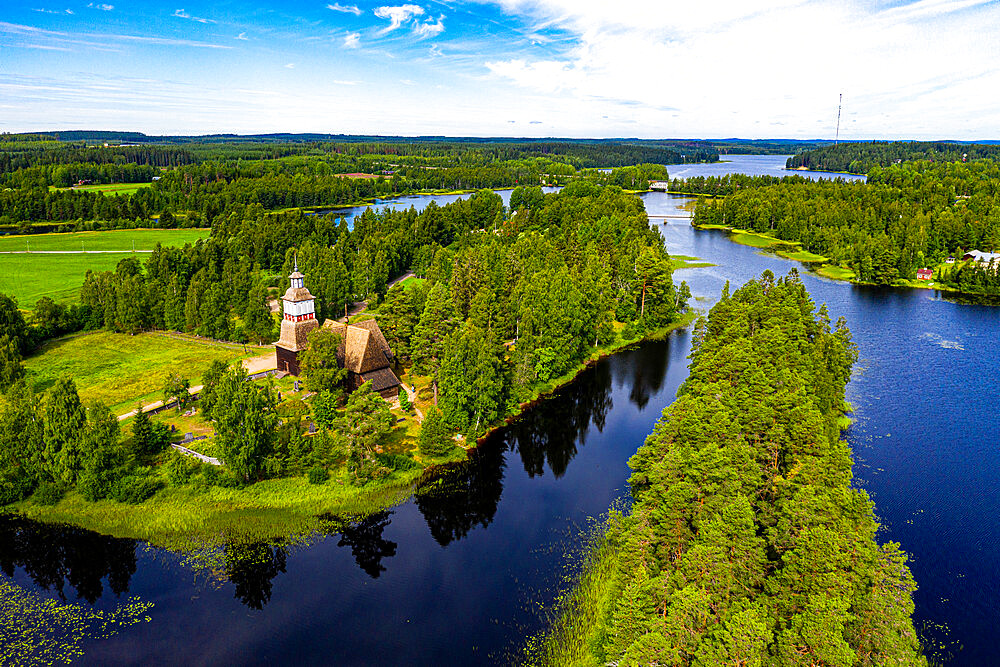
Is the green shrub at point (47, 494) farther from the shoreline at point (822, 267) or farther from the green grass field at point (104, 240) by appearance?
the shoreline at point (822, 267)

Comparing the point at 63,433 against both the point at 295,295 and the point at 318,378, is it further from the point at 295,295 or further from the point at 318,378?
the point at 295,295

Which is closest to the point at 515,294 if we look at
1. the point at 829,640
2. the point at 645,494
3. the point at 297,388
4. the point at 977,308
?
the point at 297,388

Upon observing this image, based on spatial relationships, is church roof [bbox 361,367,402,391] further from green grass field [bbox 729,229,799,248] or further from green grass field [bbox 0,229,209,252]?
green grass field [bbox 729,229,799,248]

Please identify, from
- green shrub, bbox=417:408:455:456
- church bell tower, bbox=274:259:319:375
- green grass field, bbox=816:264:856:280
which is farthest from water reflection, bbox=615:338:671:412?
green grass field, bbox=816:264:856:280

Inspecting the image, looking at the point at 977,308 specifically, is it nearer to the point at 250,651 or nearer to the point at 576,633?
the point at 576,633

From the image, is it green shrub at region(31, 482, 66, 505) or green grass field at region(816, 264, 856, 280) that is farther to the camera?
green grass field at region(816, 264, 856, 280)

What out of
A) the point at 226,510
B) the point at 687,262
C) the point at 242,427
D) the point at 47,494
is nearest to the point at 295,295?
the point at 242,427
